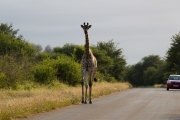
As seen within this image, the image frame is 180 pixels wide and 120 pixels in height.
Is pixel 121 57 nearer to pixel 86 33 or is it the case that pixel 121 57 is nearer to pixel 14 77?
pixel 14 77

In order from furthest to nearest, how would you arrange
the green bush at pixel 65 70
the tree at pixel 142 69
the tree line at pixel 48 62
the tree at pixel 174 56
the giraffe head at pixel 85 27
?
the tree at pixel 142 69 → the tree at pixel 174 56 → the green bush at pixel 65 70 → the tree line at pixel 48 62 → the giraffe head at pixel 85 27

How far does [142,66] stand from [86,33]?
118 m

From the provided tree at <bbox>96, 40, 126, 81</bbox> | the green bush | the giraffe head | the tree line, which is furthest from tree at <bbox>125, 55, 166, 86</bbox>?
the giraffe head

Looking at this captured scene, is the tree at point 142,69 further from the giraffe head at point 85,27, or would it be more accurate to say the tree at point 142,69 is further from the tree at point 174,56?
the giraffe head at point 85,27

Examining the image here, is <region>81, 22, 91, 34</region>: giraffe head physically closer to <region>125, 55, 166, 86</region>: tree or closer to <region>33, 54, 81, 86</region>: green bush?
<region>33, 54, 81, 86</region>: green bush

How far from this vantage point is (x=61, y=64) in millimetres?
40844

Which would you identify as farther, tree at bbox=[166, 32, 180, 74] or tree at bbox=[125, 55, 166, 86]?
tree at bbox=[125, 55, 166, 86]

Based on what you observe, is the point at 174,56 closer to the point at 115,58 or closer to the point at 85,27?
the point at 115,58

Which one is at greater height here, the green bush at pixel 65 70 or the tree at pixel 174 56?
the tree at pixel 174 56

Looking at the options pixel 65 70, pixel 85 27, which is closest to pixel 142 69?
pixel 65 70

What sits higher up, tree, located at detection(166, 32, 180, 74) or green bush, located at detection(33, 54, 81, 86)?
tree, located at detection(166, 32, 180, 74)

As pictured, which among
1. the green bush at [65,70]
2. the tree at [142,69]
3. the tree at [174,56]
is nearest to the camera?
the green bush at [65,70]

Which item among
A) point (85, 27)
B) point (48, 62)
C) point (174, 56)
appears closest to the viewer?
point (85, 27)

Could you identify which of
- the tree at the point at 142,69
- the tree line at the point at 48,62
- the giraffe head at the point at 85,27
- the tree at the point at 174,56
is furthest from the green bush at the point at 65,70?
the tree at the point at 142,69
